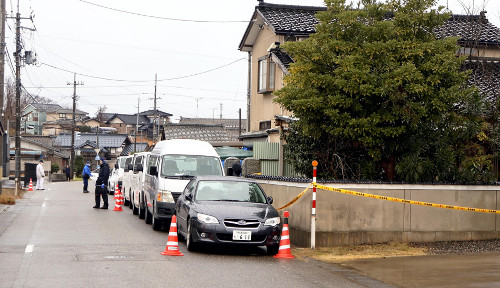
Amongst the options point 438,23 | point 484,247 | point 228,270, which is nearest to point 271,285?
point 228,270

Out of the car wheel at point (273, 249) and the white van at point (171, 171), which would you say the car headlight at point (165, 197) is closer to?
the white van at point (171, 171)

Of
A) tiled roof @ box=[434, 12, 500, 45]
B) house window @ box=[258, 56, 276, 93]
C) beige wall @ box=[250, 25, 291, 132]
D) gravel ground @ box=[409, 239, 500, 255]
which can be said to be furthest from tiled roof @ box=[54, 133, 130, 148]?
gravel ground @ box=[409, 239, 500, 255]

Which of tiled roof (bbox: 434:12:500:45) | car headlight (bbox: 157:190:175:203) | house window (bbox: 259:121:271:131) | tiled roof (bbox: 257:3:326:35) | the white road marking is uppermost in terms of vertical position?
tiled roof (bbox: 257:3:326:35)

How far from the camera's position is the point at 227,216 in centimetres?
1235

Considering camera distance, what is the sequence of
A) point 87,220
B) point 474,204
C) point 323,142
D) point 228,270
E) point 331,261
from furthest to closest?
point 87,220 < point 323,142 < point 474,204 < point 331,261 < point 228,270

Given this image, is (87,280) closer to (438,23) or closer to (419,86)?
(419,86)

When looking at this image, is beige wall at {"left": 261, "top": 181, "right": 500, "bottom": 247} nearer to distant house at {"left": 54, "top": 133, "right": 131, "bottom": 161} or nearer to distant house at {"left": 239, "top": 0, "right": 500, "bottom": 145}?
distant house at {"left": 239, "top": 0, "right": 500, "bottom": 145}

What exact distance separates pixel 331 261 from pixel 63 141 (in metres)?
90.4

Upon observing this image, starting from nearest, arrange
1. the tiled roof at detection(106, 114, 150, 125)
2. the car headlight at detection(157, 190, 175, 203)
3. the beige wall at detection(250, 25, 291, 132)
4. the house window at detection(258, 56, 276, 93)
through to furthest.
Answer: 1. the car headlight at detection(157, 190, 175, 203)
2. the beige wall at detection(250, 25, 291, 132)
3. the house window at detection(258, 56, 276, 93)
4. the tiled roof at detection(106, 114, 150, 125)

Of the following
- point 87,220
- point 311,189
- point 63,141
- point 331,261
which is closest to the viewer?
point 331,261

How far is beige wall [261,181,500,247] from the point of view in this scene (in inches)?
530

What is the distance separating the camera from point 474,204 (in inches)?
573

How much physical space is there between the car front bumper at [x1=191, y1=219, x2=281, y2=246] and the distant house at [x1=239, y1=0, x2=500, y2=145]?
11.8 m

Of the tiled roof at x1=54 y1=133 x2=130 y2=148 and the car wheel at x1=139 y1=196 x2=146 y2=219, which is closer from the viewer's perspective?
the car wheel at x1=139 y1=196 x2=146 y2=219
